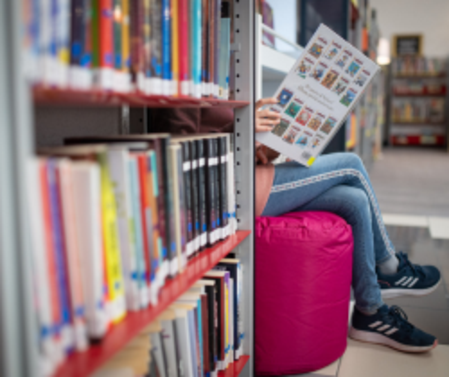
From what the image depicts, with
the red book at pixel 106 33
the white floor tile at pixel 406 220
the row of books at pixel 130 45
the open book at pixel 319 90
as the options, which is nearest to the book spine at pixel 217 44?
the row of books at pixel 130 45

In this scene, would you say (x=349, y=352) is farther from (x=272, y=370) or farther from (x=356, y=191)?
(x=356, y=191)

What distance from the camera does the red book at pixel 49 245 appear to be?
0.60 m

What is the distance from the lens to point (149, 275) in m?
0.85

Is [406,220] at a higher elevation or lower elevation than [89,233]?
lower

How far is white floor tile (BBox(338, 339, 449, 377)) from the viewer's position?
4.96 ft

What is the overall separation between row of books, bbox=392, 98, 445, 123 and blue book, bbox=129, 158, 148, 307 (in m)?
10.0

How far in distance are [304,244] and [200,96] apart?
0.60 meters

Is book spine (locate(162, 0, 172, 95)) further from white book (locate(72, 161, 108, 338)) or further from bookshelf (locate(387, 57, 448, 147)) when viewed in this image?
bookshelf (locate(387, 57, 448, 147))

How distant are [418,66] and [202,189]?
9.86 metres

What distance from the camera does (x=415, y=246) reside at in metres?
2.93

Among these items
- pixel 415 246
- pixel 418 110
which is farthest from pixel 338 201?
pixel 418 110

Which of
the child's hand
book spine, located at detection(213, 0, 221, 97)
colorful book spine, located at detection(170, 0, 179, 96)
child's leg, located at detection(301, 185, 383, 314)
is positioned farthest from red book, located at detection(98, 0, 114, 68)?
child's leg, located at detection(301, 185, 383, 314)

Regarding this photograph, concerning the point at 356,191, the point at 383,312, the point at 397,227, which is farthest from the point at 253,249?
the point at 397,227

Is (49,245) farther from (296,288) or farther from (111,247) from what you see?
(296,288)
